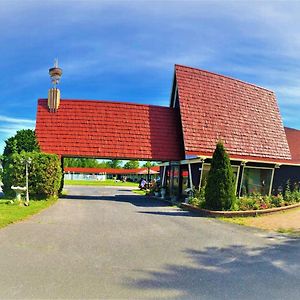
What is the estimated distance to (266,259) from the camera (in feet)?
23.5

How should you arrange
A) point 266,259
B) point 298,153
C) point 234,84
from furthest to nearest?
point 298,153, point 234,84, point 266,259

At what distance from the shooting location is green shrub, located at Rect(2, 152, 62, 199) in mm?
17750

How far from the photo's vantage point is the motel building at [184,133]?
21469 mm

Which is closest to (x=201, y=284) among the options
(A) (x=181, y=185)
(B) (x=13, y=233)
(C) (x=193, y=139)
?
(B) (x=13, y=233)

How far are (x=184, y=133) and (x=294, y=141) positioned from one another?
1299 cm

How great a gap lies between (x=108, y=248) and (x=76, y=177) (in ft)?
243

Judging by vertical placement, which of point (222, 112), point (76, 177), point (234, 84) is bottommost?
point (76, 177)

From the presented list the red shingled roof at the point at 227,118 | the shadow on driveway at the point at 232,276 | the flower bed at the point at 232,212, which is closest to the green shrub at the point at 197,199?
the flower bed at the point at 232,212

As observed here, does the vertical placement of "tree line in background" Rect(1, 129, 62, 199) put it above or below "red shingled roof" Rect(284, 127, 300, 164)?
below

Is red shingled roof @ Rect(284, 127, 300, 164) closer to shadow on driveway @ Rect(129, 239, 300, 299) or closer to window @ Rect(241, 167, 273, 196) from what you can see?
window @ Rect(241, 167, 273, 196)

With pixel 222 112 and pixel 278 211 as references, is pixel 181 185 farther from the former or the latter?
pixel 278 211

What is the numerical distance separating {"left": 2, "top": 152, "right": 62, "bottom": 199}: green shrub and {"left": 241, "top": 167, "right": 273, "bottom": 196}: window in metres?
11.7

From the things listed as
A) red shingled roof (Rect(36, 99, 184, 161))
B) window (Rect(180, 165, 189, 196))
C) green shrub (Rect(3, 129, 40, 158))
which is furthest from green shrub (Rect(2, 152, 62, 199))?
window (Rect(180, 165, 189, 196))

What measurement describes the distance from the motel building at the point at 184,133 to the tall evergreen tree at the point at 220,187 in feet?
15.6
